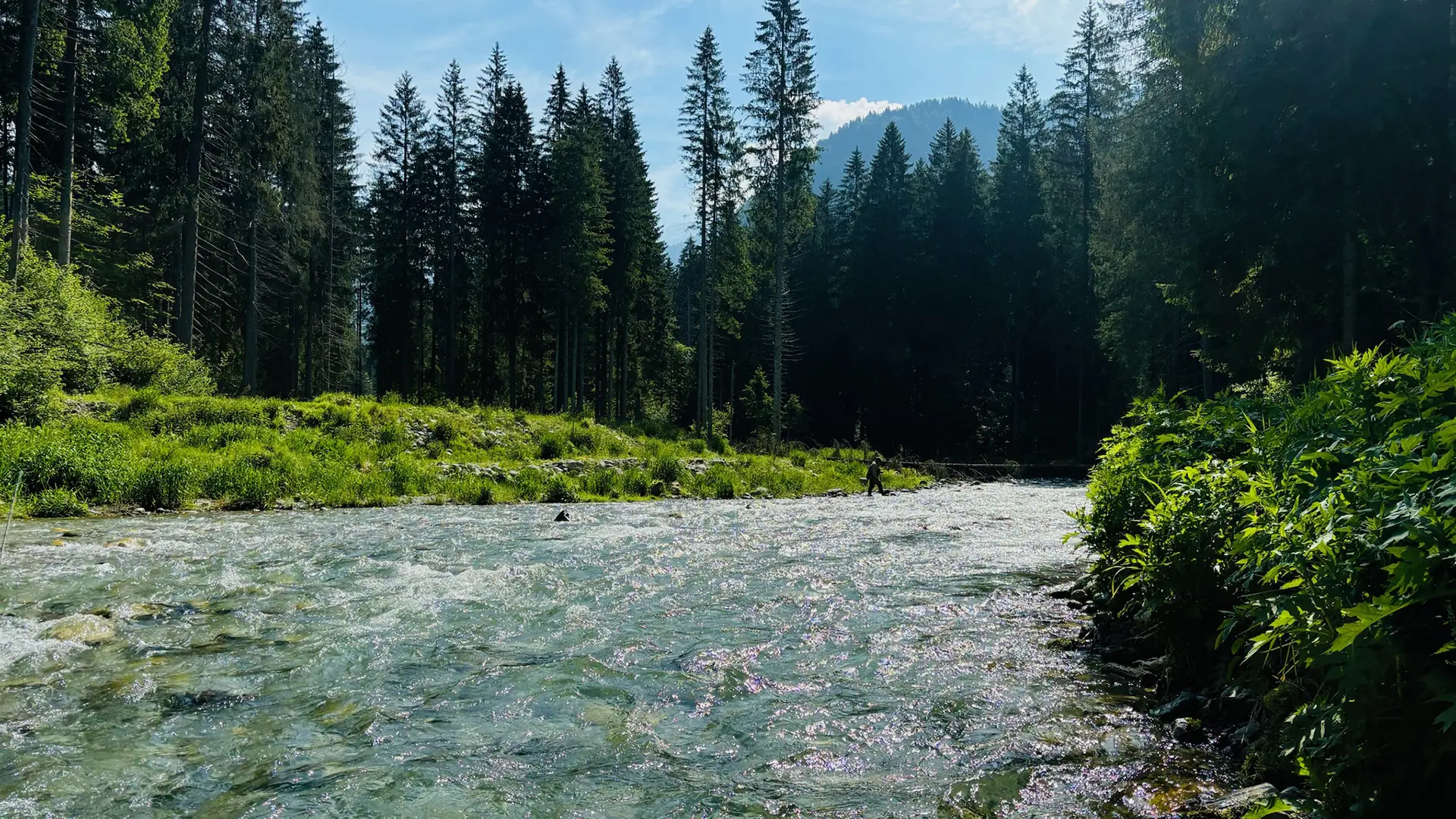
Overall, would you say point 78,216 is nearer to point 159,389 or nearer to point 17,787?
point 159,389

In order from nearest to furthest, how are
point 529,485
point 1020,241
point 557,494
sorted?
point 557,494
point 529,485
point 1020,241

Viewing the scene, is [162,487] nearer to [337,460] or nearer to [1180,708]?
[337,460]

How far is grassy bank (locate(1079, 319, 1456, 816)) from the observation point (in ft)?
7.18

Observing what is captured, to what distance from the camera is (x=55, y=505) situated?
11.7m

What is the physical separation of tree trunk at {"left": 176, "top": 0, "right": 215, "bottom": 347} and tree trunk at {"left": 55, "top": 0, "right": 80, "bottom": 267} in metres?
2.88

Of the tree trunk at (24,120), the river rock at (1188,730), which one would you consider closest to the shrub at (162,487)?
the tree trunk at (24,120)

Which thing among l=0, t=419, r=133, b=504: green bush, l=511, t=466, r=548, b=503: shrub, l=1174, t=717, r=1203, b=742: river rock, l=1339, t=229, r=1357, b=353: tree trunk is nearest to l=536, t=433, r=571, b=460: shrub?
→ l=511, t=466, r=548, b=503: shrub

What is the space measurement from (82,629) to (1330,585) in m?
7.89

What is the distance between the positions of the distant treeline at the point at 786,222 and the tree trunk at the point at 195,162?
0.29 ft

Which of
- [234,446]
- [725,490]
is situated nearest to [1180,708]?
[725,490]

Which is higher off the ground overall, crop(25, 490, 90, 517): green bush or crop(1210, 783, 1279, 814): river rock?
crop(25, 490, 90, 517): green bush

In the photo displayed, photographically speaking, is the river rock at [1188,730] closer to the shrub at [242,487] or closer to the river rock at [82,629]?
the river rock at [82,629]

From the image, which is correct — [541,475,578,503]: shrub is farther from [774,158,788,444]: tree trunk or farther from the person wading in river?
[774,158,788,444]: tree trunk

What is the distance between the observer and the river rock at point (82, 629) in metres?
5.62
